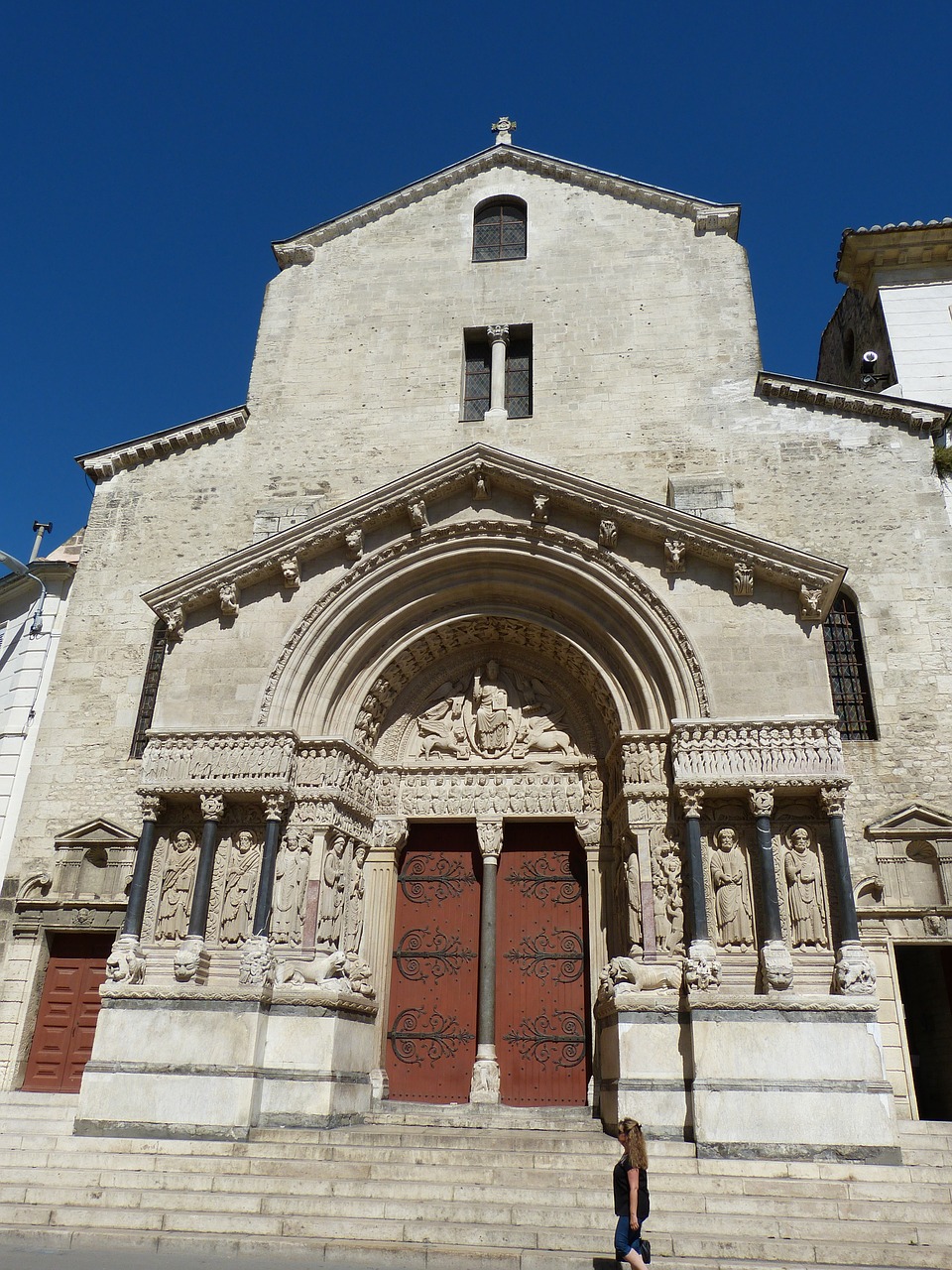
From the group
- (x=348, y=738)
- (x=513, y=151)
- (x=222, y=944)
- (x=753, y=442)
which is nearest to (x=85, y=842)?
(x=222, y=944)

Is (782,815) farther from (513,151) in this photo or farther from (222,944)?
(513,151)

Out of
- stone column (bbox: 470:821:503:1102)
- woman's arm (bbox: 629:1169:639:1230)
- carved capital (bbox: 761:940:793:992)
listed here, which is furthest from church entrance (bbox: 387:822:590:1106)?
woman's arm (bbox: 629:1169:639:1230)

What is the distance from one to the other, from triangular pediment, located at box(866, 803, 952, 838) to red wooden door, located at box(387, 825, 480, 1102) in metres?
5.27

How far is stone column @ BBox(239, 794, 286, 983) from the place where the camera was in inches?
413

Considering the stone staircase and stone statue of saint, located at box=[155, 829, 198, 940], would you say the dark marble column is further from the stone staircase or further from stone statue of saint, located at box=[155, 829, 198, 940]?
the stone staircase

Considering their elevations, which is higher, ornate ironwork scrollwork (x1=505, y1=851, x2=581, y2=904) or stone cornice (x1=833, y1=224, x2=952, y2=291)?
stone cornice (x1=833, y1=224, x2=952, y2=291)

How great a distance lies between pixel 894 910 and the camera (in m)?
11.5

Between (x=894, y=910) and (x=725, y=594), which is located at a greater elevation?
(x=725, y=594)

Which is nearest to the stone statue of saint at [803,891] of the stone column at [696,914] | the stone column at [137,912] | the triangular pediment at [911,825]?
the stone column at [696,914]

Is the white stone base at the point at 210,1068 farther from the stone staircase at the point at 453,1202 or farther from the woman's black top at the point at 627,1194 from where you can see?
the woman's black top at the point at 627,1194

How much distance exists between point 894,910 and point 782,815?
2.31m

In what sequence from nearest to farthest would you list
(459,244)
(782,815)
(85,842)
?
(782,815)
(85,842)
(459,244)

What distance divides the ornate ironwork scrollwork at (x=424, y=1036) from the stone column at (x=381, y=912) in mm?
202

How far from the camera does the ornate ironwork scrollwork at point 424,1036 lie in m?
12.1
